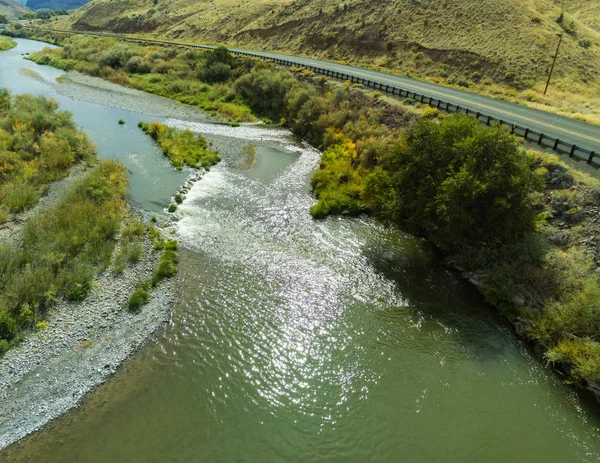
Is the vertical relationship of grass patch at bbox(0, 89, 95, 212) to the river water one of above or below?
above

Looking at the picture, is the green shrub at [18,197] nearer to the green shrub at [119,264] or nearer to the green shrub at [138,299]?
the green shrub at [119,264]

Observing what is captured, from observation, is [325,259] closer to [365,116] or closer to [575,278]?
[575,278]

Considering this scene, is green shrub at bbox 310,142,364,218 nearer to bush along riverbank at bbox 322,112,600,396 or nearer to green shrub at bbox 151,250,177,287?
bush along riverbank at bbox 322,112,600,396

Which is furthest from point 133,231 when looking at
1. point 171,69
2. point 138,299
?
point 171,69

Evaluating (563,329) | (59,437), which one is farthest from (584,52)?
(59,437)

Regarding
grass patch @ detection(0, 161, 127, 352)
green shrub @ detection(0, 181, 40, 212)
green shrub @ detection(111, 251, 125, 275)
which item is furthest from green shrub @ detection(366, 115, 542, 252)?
green shrub @ detection(0, 181, 40, 212)

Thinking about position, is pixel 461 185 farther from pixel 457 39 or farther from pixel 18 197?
pixel 457 39

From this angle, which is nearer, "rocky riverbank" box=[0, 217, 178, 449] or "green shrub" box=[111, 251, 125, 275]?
"rocky riverbank" box=[0, 217, 178, 449]
